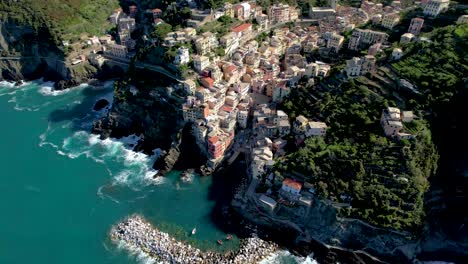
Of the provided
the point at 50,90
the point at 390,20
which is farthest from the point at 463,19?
the point at 50,90

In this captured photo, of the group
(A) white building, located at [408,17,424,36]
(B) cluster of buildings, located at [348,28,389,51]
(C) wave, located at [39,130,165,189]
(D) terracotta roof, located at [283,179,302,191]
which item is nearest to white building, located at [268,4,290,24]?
(B) cluster of buildings, located at [348,28,389,51]

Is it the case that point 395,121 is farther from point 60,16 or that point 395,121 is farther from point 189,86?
point 60,16

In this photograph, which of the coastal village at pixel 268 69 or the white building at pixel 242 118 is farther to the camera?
the white building at pixel 242 118

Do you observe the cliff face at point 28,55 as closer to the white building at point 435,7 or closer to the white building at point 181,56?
the white building at point 181,56

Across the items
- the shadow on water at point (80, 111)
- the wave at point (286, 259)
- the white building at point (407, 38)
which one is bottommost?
the wave at point (286, 259)

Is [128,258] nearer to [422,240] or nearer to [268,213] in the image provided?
[268,213]

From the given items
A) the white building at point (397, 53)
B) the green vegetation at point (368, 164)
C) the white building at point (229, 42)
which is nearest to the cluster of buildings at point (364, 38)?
the white building at point (397, 53)
